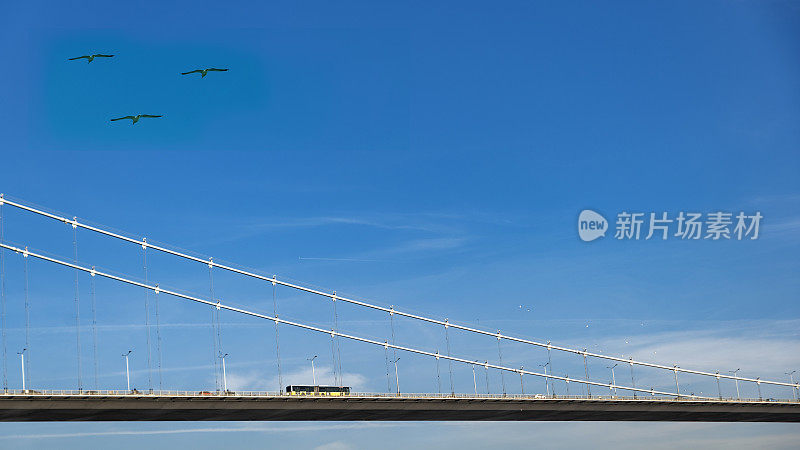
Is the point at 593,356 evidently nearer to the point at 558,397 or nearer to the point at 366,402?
the point at 558,397

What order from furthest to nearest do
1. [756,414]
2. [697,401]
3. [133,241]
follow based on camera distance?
[756,414] → [697,401] → [133,241]

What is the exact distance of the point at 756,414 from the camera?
18812 cm

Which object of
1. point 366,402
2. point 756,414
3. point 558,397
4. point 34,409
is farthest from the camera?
point 756,414

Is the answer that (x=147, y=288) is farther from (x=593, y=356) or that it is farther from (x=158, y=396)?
(x=593, y=356)

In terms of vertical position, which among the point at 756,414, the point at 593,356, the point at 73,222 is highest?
the point at 73,222

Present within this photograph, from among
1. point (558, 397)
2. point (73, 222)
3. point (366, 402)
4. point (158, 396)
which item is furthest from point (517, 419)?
point (73, 222)

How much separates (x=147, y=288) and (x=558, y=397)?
60.9 metres

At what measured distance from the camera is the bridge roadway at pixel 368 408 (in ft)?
398

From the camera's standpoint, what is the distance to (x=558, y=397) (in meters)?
164

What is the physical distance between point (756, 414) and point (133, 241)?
109 metres

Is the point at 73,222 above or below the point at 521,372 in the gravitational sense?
A: above

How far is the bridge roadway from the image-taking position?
121 m

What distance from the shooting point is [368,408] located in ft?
481

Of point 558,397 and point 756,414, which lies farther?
point 756,414
